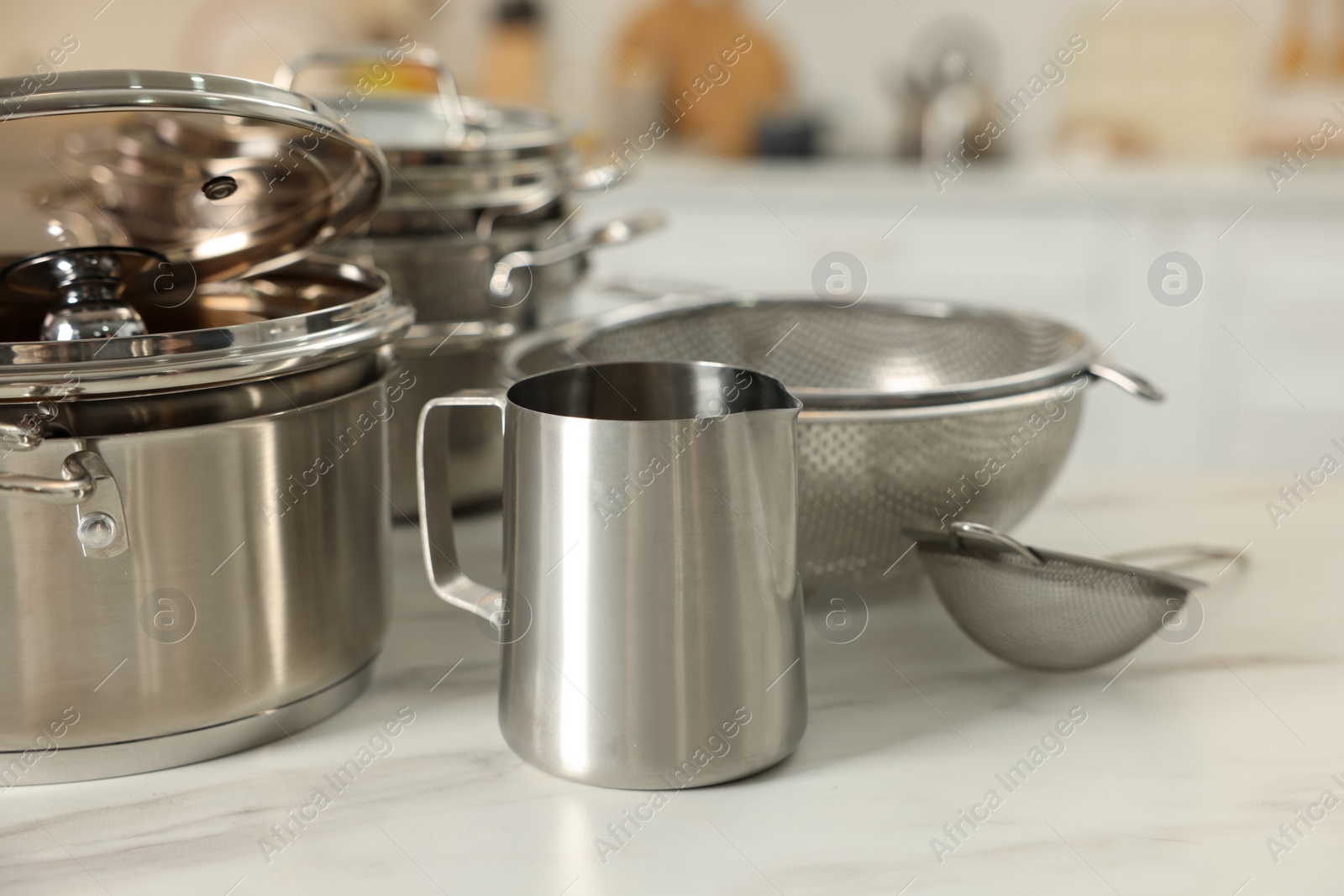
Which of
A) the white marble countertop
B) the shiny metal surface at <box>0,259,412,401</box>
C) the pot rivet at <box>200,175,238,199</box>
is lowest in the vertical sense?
the white marble countertop

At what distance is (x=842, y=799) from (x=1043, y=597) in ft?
0.47

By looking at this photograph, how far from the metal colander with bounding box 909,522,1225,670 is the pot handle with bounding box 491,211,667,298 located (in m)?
0.31

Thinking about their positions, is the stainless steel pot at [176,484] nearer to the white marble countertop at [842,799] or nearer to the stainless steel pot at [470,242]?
the white marble countertop at [842,799]

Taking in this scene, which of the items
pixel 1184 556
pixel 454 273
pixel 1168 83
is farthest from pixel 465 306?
pixel 1168 83

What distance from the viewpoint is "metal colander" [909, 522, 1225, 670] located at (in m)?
0.57

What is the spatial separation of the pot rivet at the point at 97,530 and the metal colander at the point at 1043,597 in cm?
37

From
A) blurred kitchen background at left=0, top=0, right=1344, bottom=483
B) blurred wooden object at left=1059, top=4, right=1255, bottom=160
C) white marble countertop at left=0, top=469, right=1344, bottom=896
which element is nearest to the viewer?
white marble countertop at left=0, top=469, right=1344, bottom=896

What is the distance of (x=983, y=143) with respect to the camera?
239 cm

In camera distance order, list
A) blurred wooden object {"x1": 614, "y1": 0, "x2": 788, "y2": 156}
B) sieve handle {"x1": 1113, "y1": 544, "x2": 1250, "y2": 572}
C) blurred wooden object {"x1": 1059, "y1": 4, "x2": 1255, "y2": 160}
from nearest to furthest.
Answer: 1. sieve handle {"x1": 1113, "y1": 544, "x2": 1250, "y2": 572}
2. blurred wooden object {"x1": 1059, "y1": 4, "x2": 1255, "y2": 160}
3. blurred wooden object {"x1": 614, "y1": 0, "x2": 788, "y2": 156}

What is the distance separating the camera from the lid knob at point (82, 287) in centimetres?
57

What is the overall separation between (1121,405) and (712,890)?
182cm

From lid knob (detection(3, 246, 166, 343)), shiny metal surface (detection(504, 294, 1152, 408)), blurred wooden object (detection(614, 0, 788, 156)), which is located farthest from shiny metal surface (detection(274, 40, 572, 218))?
blurred wooden object (detection(614, 0, 788, 156))

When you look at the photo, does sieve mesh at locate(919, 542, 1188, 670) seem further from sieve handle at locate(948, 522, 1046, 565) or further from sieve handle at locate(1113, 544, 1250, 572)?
sieve handle at locate(1113, 544, 1250, 572)

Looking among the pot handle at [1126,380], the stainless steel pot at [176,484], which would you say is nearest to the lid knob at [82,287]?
the stainless steel pot at [176,484]
